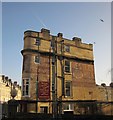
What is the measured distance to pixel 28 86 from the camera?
22.3 meters

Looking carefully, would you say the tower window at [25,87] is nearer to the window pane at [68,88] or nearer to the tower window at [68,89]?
the tower window at [68,89]

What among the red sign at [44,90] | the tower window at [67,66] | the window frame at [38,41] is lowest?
the red sign at [44,90]

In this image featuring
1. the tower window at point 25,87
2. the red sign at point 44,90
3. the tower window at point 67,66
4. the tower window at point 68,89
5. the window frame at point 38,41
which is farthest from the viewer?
the tower window at point 67,66

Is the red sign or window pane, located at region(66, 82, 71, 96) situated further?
window pane, located at region(66, 82, 71, 96)

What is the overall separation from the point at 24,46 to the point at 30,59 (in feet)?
5.94

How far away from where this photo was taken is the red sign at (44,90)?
22497 mm

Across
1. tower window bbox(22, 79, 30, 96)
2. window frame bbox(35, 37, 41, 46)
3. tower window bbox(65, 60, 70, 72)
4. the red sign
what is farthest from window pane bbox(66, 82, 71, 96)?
window frame bbox(35, 37, 41, 46)

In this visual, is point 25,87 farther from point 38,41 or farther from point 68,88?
point 38,41

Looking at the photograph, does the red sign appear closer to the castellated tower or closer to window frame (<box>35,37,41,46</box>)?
the castellated tower

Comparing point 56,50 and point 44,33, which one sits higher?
point 44,33

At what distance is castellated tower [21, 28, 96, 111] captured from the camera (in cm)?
2258

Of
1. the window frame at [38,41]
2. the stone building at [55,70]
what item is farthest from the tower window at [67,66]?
the window frame at [38,41]

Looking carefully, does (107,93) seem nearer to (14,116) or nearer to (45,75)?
(45,75)

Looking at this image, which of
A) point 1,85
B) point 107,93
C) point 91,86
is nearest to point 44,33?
point 91,86
